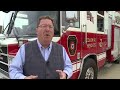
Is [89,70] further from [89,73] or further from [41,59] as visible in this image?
[41,59]

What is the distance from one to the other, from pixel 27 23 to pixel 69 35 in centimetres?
79

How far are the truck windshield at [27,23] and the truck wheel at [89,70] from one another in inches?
52.6

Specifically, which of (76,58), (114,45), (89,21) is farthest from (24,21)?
(114,45)

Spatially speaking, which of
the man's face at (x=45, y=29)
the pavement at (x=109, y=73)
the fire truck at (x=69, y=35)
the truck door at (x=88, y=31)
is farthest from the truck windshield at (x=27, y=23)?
the pavement at (x=109, y=73)

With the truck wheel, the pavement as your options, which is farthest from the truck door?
the pavement

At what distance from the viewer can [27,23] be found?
12.0ft

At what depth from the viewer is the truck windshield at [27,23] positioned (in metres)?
3.59

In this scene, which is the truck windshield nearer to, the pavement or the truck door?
the truck door

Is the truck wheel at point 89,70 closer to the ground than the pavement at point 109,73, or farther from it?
farther from it

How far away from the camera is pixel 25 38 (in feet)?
11.4

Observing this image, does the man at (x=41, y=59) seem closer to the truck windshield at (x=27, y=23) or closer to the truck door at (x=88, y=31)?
the truck windshield at (x=27, y=23)

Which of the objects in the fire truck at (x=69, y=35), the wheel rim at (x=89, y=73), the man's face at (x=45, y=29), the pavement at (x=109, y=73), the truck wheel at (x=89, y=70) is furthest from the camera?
the pavement at (x=109, y=73)

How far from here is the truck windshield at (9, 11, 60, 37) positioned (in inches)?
141
